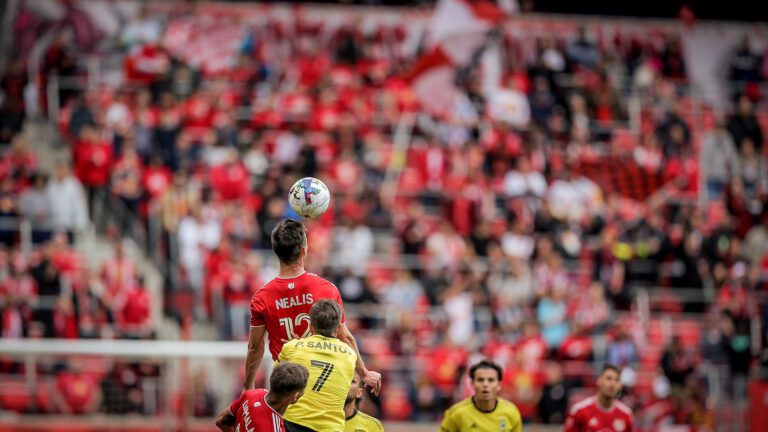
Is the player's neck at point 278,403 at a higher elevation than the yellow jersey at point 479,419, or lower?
higher

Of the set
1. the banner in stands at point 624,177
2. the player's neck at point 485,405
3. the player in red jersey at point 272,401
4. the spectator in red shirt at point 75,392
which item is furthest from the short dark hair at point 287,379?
the banner in stands at point 624,177

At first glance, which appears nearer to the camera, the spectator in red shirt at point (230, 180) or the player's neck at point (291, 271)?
the player's neck at point (291, 271)

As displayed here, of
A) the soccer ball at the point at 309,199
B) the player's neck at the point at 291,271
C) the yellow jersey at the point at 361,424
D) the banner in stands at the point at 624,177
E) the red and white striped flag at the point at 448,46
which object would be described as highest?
the red and white striped flag at the point at 448,46

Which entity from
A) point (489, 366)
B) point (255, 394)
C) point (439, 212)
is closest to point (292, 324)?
point (255, 394)

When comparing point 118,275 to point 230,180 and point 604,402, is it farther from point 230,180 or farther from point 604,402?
point 604,402

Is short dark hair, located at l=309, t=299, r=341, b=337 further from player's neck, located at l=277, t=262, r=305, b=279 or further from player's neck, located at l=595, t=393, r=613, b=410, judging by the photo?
player's neck, located at l=595, t=393, r=613, b=410

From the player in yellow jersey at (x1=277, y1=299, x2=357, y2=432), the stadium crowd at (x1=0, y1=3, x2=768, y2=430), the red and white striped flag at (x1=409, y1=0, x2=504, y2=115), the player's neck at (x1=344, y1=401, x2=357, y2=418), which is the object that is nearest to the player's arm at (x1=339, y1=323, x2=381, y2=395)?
the player in yellow jersey at (x1=277, y1=299, x2=357, y2=432)

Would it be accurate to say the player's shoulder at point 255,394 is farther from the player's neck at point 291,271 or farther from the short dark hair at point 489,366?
the short dark hair at point 489,366

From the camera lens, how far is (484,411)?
12.6 m

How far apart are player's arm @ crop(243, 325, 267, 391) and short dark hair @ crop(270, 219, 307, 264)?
2.07ft

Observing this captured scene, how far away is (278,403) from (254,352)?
0.87 meters

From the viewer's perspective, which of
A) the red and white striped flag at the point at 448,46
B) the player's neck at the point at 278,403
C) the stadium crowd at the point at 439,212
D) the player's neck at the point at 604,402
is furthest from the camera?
the red and white striped flag at the point at 448,46

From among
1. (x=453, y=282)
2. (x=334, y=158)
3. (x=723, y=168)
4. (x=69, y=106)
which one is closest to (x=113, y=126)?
(x=69, y=106)

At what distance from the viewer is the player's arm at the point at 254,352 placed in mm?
10352
